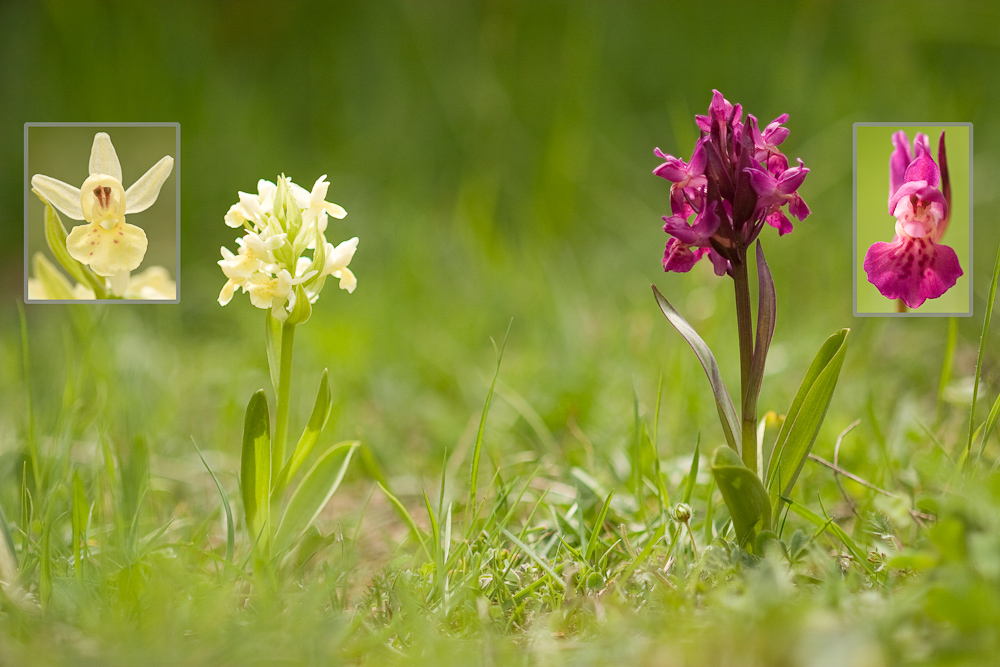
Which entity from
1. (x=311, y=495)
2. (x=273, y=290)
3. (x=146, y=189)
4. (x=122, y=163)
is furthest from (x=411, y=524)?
(x=122, y=163)

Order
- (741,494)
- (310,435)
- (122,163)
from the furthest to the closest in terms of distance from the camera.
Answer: (122,163) → (310,435) → (741,494)

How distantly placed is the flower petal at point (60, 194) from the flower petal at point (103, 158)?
0.06 m

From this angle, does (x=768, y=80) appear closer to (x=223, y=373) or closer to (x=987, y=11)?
(x=987, y=11)

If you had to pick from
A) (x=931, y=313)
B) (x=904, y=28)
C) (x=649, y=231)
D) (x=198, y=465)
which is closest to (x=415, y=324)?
(x=198, y=465)

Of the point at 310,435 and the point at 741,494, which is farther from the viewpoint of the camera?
the point at 310,435

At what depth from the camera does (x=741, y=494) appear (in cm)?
101

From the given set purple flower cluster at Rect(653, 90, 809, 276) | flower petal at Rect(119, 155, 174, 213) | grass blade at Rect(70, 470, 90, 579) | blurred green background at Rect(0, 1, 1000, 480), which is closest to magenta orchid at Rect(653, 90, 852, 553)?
purple flower cluster at Rect(653, 90, 809, 276)

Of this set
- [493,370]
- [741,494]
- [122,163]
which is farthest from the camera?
[493,370]

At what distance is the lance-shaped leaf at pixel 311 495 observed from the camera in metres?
1.17

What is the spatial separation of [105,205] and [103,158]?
73 millimetres

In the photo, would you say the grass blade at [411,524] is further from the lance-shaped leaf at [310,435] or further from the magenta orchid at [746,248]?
the magenta orchid at [746,248]

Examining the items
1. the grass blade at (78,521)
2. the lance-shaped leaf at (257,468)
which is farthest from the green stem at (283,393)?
the grass blade at (78,521)

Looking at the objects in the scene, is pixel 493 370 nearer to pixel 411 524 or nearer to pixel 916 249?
pixel 411 524

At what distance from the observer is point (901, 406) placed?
5.27 ft
